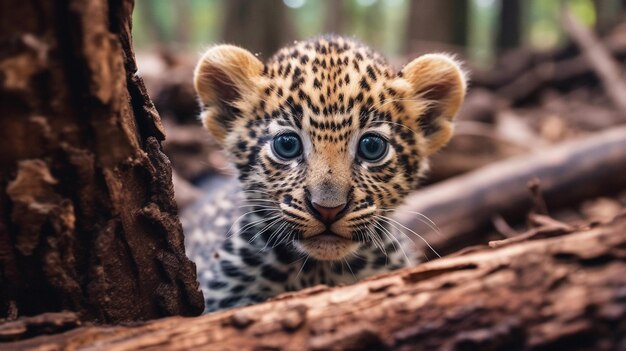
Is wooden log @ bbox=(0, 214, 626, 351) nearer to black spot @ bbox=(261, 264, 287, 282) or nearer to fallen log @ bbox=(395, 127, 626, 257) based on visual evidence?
black spot @ bbox=(261, 264, 287, 282)

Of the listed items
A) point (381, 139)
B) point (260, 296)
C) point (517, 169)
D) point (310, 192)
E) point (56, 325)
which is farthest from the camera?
point (517, 169)

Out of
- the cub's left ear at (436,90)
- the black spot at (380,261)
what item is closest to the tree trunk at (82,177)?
the black spot at (380,261)

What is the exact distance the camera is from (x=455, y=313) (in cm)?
251

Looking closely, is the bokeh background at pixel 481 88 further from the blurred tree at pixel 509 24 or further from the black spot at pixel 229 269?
the black spot at pixel 229 269

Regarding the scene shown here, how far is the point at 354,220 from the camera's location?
3963 mm

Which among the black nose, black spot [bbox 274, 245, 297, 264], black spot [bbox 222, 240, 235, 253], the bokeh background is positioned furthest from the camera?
the bokeh background

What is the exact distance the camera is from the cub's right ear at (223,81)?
4680 mm

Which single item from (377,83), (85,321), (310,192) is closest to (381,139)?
(377,83)

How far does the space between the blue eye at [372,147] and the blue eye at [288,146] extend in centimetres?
41

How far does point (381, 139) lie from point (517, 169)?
156 inches

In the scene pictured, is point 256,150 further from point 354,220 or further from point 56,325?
point 56,325

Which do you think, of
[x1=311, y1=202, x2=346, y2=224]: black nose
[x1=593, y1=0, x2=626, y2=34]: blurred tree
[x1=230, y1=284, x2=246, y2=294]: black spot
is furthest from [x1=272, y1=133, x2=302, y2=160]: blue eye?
[x1=593, y1=0, x2=626, y2=34]: blurred tree

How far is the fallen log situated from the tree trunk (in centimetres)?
456

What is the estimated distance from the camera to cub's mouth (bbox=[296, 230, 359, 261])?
3986 millimetres
